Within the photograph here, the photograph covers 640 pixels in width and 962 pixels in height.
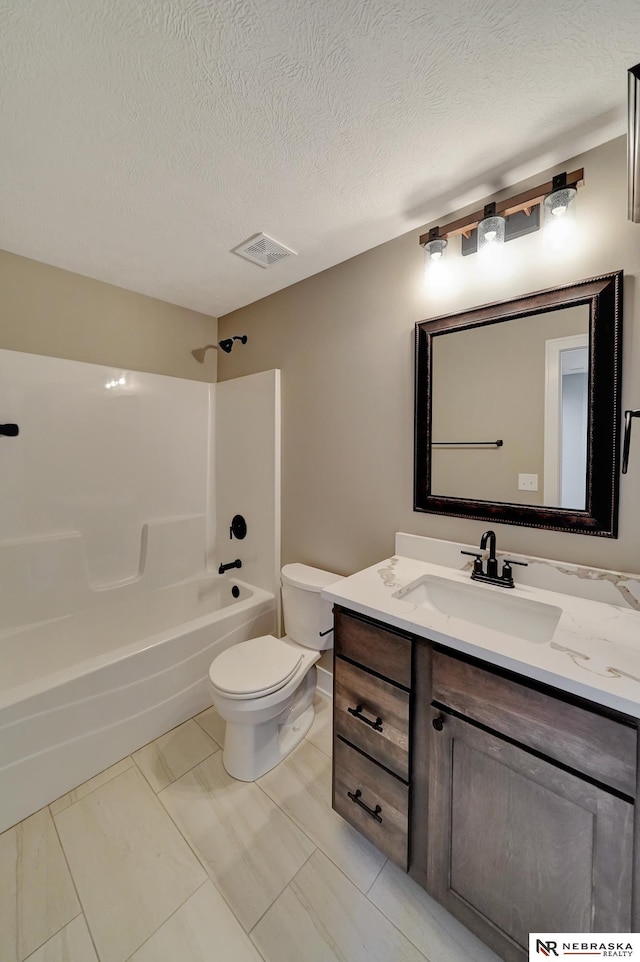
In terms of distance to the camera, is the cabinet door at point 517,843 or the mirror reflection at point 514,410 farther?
the mirror reflection at point 514,410

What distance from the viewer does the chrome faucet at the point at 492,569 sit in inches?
50.9

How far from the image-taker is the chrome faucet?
4.25 feet

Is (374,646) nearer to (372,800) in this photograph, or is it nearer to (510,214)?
(372,800)

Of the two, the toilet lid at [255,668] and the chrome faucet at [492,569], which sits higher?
the chrome faucet at [492,569]

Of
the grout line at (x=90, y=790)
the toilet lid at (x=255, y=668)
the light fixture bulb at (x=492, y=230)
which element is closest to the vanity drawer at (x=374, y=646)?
the toilet lid at (x=255, y=668)

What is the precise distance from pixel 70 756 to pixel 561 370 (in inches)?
95.6

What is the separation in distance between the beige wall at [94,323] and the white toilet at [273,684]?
1659 mm

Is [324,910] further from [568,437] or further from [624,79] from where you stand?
[624,79]

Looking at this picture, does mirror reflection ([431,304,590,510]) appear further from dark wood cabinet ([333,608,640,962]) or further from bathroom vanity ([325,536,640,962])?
dark wood cabinet ([333,608,640,962])

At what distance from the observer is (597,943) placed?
2.57 ft

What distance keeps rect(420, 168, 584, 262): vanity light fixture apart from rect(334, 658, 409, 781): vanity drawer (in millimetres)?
1608

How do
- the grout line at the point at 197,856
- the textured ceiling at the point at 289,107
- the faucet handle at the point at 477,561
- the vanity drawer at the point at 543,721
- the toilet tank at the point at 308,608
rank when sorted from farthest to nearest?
1. the toilet tank at the point at 308,608
2. the faucet handle at the point at 477,561
3. the grout line at the point at 197,856
4. the textured ceiling at the point at 289,107
5. the vanity drawer at the point at 543,721

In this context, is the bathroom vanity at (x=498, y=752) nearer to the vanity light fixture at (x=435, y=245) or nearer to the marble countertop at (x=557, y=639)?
the marble countertop at (x=557, y=639)

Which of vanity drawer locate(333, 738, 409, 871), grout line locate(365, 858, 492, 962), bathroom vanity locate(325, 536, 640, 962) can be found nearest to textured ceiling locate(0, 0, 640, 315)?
bathroom vanity locate(325, 536, 640, 962)
